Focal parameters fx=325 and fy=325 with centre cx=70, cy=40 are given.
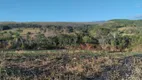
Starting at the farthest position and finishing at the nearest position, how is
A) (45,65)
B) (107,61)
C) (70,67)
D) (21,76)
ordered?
(107,61) < (45,65) < (70,67) < (21,76)

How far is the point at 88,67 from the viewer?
18.2 meters

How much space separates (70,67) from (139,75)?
749cm

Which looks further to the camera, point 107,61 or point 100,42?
point 100,42

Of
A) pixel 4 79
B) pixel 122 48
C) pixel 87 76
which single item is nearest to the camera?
pixel 4 79

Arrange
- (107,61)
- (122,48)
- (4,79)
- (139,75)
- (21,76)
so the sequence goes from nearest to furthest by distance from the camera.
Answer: (139,75) → (4,79) → (21,76) → (107,61) → (122,48)

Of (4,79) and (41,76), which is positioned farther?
(41,76)

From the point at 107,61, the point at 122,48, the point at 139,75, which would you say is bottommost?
the point at 122,48

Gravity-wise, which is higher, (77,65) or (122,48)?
(77,65)

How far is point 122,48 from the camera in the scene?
4966cm

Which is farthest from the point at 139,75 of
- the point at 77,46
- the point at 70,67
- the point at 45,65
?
the point at 77,46

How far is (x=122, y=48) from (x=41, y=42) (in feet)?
40.7

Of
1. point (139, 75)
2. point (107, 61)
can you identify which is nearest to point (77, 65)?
point (107, 61)

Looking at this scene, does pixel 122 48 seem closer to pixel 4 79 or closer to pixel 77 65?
pixel 77 65

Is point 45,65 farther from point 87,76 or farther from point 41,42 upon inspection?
point 41,42
